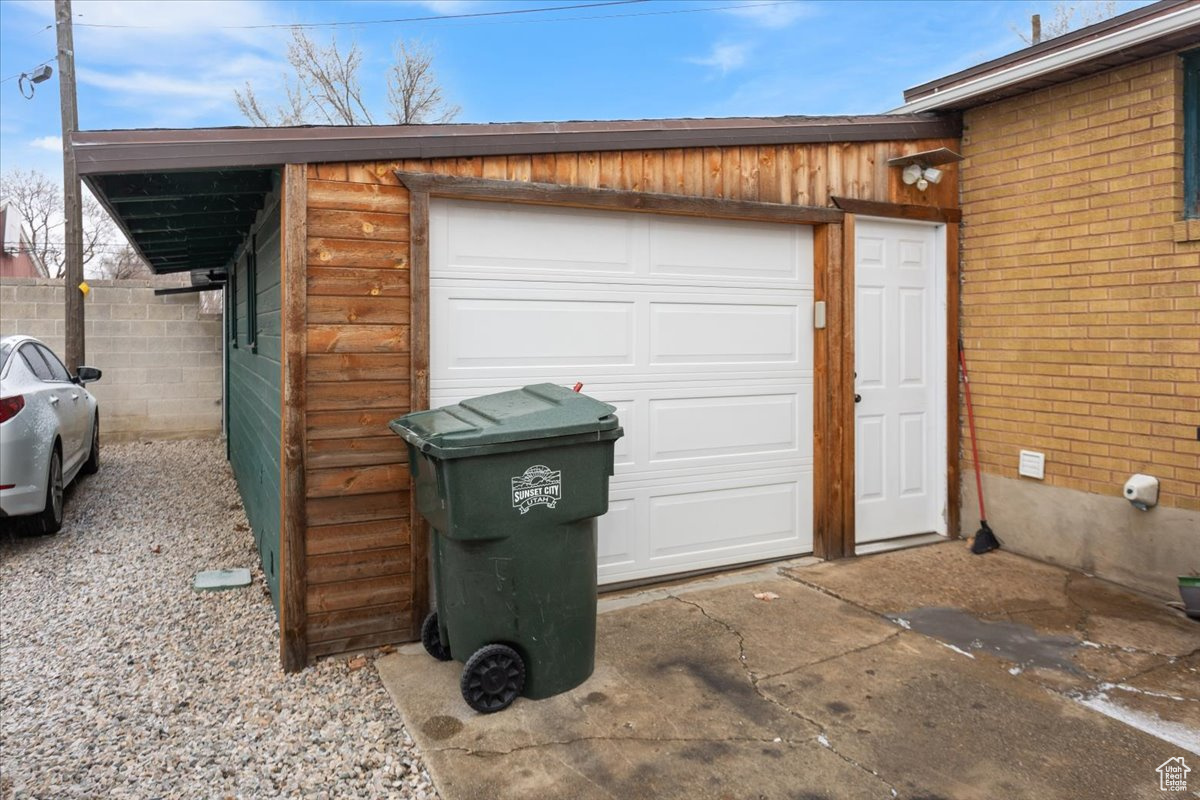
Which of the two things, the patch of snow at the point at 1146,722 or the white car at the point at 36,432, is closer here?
the patch of snow at the point at 1146,722

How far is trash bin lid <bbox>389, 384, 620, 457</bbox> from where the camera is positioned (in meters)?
2.78

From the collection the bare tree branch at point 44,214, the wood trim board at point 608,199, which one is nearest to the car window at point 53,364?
the wood trim board at point 608,199

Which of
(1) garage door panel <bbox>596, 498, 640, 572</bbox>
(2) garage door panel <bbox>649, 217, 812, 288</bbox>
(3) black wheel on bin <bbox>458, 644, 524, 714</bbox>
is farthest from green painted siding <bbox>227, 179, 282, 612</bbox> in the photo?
(2) garage door panel <bbox>649, 217, 812, 288</bbox>

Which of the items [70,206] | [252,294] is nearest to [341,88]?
[70,206]

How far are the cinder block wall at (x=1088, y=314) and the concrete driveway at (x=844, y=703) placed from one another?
1.91 ft

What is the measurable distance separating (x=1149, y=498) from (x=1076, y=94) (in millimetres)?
2373

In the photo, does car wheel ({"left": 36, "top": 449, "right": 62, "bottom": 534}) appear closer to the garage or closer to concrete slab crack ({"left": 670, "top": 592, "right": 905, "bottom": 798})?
the garage

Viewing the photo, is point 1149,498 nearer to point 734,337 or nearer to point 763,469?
point 763,469

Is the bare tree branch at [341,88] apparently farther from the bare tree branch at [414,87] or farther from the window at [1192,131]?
the window at [1192,131]

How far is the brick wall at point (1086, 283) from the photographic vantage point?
4.11 metres

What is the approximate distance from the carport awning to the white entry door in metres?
3.61

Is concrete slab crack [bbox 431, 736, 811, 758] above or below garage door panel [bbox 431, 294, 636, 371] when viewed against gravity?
below

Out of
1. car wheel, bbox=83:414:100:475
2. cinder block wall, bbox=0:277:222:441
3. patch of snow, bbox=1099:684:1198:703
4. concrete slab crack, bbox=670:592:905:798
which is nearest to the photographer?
concrete slab crack, bbox=670:592:905:798

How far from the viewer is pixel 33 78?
34.3ft
